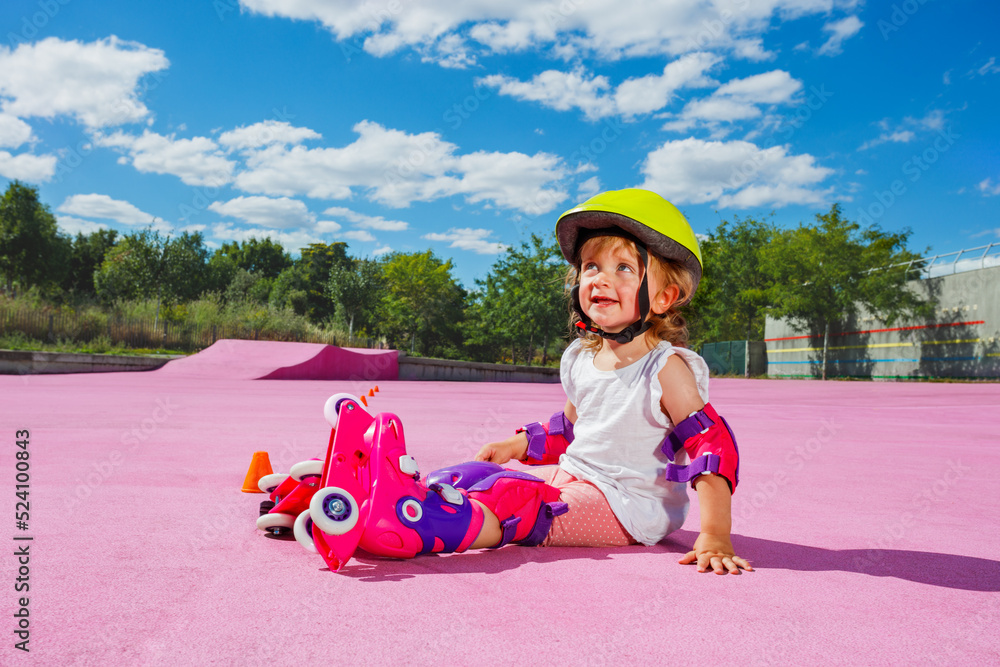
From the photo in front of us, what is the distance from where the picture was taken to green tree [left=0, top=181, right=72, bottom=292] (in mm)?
33188

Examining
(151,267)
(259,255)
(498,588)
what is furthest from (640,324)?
(259,255)

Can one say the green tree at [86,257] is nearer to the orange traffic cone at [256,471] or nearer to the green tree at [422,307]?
the green tree at [422,307]

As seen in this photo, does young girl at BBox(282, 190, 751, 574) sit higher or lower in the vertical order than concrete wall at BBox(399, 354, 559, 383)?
higher

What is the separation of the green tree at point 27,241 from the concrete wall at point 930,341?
132 feet

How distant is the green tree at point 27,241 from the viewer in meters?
33.2

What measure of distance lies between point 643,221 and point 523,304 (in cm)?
2774

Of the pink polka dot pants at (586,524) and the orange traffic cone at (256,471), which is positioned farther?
the orange traffic cone at (256,471)

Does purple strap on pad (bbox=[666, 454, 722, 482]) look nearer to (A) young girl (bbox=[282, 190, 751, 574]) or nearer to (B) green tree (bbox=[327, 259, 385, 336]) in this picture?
(A) young girl (bbox=[282, 190, 751, 574])

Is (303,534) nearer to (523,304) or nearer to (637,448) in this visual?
(637,448)

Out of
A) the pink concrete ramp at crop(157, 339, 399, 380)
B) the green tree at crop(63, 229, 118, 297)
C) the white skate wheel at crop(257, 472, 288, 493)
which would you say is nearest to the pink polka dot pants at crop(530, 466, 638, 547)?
the white skate wheel at crop(257, 472, 288, 493)

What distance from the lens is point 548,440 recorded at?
2604mm

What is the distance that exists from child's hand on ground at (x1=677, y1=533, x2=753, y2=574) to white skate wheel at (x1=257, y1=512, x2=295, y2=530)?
130cm

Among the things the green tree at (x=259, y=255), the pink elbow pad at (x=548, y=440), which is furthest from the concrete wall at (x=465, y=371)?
the green tree at (x=259, y=255)

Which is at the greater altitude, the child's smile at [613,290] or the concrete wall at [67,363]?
the child's smile at [613,290]
